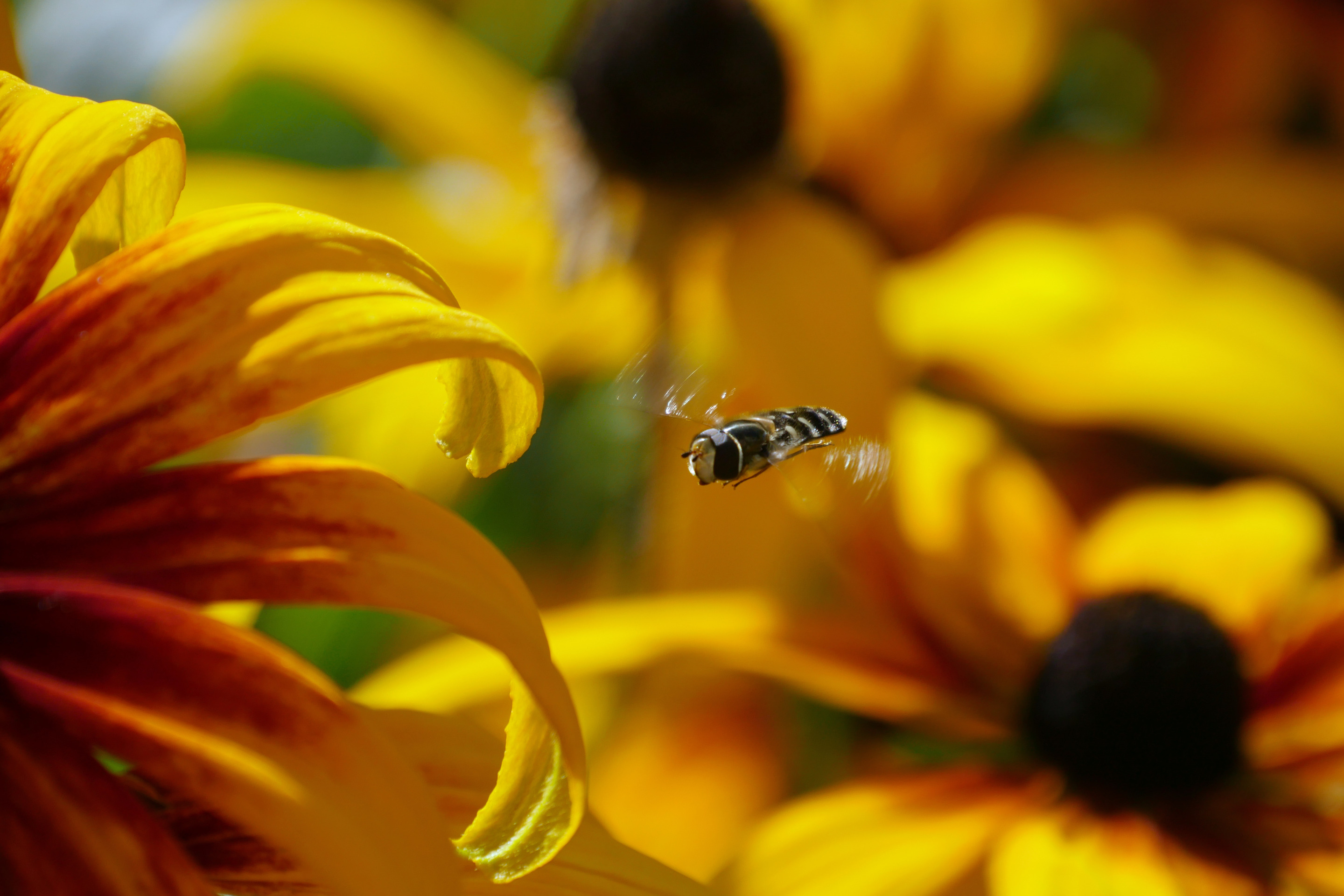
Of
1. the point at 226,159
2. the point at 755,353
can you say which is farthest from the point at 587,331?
the point at 226,159

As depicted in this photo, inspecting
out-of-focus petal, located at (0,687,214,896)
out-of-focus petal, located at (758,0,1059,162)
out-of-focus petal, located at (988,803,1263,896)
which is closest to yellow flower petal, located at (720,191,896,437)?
out-of-focus petal, located at (758,0,1059,162)

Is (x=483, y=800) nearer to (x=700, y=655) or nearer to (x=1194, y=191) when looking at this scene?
(x=700, y=655)

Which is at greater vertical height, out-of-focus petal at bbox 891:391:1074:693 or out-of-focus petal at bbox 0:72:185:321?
out-of-focus petal at bbox 0:72:185:321

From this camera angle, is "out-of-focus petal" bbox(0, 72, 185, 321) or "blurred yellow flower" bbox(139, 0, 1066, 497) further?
"blurred yellow flower" bbox(139, 0, 1066, 497)

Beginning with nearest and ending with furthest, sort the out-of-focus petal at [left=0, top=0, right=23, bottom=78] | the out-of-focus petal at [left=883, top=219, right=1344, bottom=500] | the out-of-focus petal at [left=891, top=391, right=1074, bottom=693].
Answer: the out-of-focus petal at [left=0, top=0, right=23, bottom=78]
the out-of-focus petal at [left=891, top=391, right=1074, bottom=693]
the out-of-focus petal at [left=883, top=219, right=1344, bottom=500]

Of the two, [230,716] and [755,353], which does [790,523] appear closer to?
[755,353]

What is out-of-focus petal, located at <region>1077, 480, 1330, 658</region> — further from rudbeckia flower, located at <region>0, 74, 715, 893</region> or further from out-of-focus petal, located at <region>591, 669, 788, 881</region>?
rudbeckia flower, located at <region>0, 74, 715, 893</region>

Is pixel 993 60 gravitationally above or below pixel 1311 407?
above
